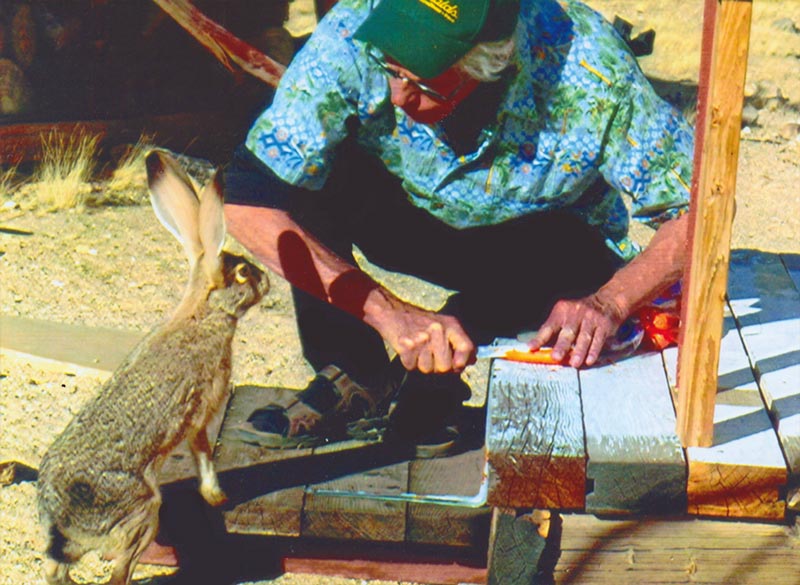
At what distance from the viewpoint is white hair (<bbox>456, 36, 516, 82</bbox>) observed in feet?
11.0

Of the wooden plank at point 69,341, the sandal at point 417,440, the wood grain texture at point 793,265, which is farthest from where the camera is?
the wooden plank at point 69,341

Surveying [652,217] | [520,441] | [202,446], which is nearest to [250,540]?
[202,446]

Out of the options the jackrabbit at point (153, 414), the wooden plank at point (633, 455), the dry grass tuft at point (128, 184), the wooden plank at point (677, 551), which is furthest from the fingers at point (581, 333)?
the dry grass tuft at point (128, 184)

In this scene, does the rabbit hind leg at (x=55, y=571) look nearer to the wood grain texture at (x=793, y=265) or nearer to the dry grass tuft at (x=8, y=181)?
the wood grain texture at (x=793, y=265)

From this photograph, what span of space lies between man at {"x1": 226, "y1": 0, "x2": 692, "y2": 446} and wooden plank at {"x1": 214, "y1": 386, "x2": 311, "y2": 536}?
0.08m

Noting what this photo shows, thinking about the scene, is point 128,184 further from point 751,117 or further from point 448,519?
point 751,117

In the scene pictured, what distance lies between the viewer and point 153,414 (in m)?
3.37

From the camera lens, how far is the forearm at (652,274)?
3.49 metres

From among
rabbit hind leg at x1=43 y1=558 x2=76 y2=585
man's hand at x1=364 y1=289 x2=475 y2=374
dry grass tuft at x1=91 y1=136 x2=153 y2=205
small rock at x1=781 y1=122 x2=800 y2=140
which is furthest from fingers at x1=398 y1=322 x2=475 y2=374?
small rock at x1=781 y1=122 x2=800 y2=140

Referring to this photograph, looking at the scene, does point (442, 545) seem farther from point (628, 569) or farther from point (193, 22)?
point (193, 22)

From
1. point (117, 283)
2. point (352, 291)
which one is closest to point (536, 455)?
point (352, 291)

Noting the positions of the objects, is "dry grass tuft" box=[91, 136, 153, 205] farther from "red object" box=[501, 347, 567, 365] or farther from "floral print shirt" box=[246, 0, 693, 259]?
"red object" box=[501, 347, 567, 365]

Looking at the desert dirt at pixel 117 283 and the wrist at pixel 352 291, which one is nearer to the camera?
the wrist at pixel 352 291

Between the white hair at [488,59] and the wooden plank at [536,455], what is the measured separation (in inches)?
38.5
